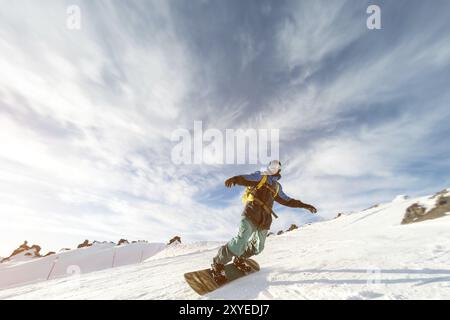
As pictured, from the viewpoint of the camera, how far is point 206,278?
450 cm

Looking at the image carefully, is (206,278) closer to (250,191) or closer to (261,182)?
(250,191)

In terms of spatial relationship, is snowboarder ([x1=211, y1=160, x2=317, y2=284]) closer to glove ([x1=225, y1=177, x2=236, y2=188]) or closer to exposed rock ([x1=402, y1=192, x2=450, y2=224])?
glove ([x1=225, y1=177, x2=236, y2=188])

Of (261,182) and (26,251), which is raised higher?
(261,182)

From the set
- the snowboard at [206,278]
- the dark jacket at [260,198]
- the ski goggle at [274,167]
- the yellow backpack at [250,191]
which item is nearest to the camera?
the snowboard at [206,278]

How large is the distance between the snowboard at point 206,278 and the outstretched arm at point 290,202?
64.2 inches

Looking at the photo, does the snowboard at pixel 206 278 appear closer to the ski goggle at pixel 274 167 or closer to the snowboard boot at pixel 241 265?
the snowboard boot at pixel 241 265

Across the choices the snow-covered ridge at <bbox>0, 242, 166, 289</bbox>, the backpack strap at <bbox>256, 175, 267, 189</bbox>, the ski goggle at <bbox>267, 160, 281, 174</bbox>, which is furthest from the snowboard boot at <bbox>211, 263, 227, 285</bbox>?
the snow-covered ridge at <bbox>0, 242, 166, 289</bbox>

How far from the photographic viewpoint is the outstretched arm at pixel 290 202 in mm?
5904

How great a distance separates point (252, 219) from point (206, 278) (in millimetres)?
1350

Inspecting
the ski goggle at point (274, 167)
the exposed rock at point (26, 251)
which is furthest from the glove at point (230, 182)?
the exposed rock at point (26, 251)

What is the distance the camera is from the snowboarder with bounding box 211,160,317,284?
→ 4.91 metres

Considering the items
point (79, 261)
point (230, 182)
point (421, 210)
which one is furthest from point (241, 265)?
point (79, 261)
